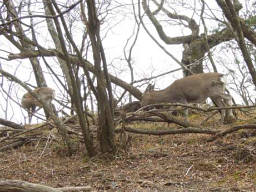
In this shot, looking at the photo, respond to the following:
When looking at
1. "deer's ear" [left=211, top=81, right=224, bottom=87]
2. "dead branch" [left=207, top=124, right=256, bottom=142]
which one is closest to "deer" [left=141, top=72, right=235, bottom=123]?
"deer's ear" [left=211, top=81, right=224, bottom=87]

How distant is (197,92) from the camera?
10727 millimetres

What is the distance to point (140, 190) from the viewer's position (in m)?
4.88

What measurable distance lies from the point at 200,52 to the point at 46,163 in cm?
1010

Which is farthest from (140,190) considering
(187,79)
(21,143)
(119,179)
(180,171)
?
(187,79)

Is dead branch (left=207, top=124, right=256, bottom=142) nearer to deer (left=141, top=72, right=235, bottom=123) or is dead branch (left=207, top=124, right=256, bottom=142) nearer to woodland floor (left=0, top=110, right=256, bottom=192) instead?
woodland floor (left=0, top=110, right=256, bottom=192)

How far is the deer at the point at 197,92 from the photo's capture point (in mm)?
10344

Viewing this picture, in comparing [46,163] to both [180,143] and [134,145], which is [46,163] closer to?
[134,145]

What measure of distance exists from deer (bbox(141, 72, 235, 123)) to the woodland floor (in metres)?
2.77

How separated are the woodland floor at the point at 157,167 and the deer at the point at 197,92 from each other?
2.77 m

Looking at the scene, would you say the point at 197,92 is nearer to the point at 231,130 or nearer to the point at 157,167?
the point at 231,130

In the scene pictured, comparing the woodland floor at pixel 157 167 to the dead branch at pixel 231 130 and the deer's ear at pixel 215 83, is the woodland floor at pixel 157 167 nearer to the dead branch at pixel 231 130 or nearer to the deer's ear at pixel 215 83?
the dead branch at pixel 231 130

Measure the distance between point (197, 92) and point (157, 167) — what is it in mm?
5138

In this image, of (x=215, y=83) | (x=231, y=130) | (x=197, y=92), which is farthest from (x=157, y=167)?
(x=197, y=92)

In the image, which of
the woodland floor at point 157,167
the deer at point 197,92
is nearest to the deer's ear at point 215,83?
the deer at point 197,92
